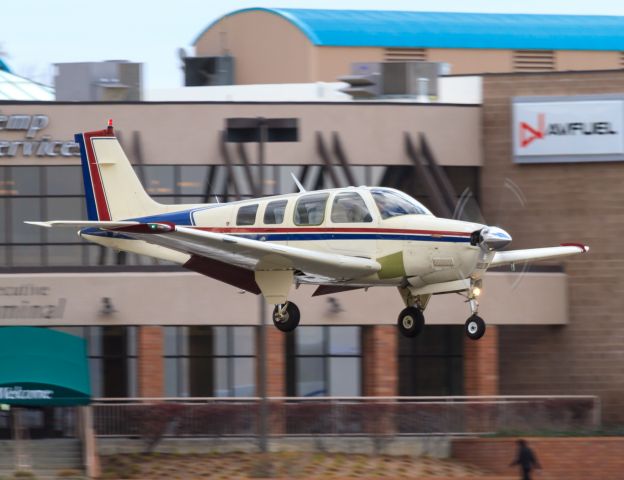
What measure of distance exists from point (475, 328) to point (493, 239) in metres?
1.81

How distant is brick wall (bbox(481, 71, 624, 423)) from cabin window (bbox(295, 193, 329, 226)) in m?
19.7

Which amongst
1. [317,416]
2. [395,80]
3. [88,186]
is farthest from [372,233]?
[395,80]

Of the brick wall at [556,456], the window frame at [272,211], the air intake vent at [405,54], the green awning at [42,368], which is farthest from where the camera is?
the air intake vent at [405,54]

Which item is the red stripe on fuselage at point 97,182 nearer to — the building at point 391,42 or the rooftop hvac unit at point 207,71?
the rooftop hvac unit at point 207,71

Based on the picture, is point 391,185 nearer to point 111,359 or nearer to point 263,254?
point 111,359

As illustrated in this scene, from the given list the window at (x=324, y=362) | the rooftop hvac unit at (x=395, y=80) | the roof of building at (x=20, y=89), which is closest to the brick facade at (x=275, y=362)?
the window at (x=324, y=362)

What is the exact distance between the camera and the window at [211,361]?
4297 centimetres

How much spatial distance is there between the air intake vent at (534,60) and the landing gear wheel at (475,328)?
36276 millimetres

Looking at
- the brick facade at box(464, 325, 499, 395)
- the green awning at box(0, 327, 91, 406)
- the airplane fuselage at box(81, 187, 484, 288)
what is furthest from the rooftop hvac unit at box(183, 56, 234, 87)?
the airplane fuselage at box(81, 187, 484, 288)

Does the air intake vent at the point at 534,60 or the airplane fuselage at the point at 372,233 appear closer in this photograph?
the airplane fuselage at the point at 372,233

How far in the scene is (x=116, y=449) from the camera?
125 feet

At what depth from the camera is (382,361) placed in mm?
41938

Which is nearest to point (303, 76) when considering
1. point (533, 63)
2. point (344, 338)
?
point (533, 63)

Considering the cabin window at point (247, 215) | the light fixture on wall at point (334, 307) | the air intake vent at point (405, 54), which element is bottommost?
the light fixture on wall at point (334, 307)
